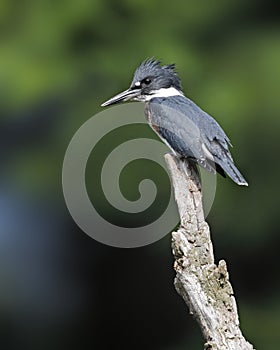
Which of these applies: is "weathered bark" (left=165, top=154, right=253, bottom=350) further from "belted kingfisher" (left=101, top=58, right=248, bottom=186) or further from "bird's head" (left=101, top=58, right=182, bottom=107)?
"bird's head" (left=101, top=58, right=182, bottom=107)

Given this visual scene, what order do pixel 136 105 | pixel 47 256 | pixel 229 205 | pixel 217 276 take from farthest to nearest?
pixel 47 256
pixel 229 205
pixel 136 105
pixel 217 276

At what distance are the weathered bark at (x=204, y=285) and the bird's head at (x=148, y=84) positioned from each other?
37.2 inches

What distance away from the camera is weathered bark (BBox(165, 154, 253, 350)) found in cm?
316

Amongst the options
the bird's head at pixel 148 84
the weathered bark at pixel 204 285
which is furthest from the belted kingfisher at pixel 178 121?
the weathered bark at pixel 204 285

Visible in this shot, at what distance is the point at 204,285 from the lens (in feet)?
10.6

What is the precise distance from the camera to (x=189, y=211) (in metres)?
3.40

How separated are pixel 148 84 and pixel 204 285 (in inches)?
48.5

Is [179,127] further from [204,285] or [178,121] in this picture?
[204,285]

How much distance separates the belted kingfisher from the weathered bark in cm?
42

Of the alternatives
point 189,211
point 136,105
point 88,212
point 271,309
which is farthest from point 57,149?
point 189,211

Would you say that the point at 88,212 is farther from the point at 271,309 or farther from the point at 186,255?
the point at 186,255

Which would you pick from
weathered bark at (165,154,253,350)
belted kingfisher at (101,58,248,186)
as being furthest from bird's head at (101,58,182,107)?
weathered bark at (165,154,253,350)

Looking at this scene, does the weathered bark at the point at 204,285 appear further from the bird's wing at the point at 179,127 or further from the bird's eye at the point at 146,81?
the bird's eye at the point at 146,81

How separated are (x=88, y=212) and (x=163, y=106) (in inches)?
48.0
